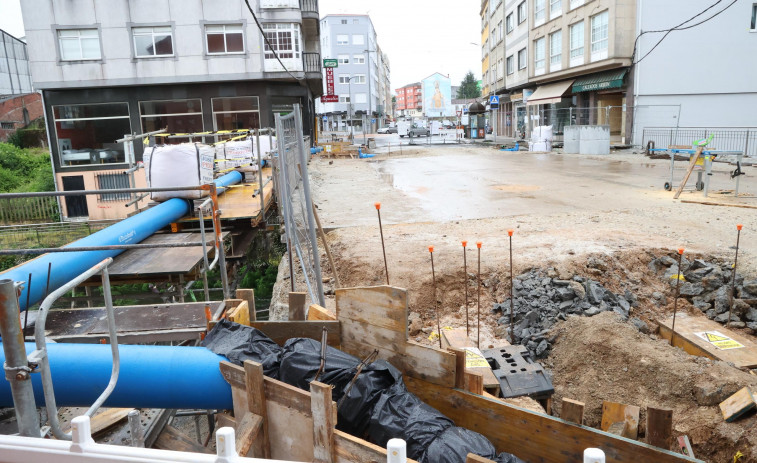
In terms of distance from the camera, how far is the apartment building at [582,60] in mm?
30297

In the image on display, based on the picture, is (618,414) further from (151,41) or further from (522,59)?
(522,59)

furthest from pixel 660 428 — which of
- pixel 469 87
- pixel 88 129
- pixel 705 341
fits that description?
pixel 469 87

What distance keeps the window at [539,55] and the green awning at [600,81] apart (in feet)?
16.9

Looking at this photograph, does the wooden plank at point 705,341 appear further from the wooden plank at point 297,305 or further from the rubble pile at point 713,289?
the wooden plank at point 297,305

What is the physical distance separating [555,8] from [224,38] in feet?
78.0

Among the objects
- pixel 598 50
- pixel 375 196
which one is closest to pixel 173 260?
pixel 375 196

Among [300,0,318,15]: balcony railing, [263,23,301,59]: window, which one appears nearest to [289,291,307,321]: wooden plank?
[263,23,301,59]: window

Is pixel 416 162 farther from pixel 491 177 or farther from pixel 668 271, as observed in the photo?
pixel 668 271

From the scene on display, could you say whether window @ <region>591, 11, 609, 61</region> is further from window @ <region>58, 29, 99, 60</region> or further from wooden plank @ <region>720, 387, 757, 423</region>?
wooden plank @ <region>720, 387, 757, 423</region>

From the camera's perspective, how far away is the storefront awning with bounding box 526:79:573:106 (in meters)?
38.5

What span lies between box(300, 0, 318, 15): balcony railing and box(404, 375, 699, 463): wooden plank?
3177cm

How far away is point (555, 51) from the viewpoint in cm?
3944

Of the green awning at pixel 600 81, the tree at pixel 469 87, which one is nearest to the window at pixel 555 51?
the green awning at pixel 600 81

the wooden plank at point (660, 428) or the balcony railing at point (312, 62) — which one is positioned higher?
the balcony railing at point (312, 62)
